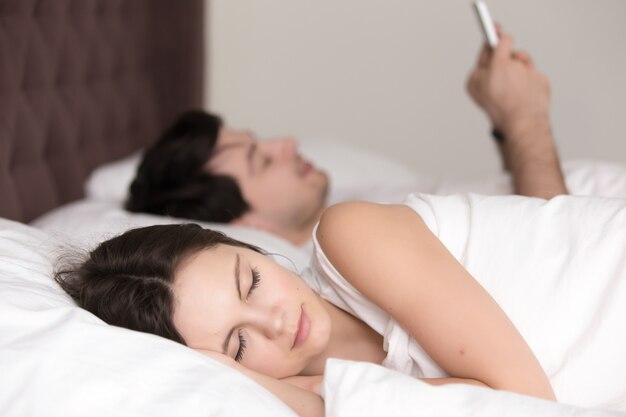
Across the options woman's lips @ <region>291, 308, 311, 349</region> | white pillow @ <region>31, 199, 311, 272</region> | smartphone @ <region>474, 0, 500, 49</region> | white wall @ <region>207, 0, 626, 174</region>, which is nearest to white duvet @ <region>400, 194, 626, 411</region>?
woman's lips @ <region>291, 308, 311, 349</region>

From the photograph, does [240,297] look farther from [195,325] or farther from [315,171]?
[315,171]

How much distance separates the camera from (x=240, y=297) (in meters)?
1.17

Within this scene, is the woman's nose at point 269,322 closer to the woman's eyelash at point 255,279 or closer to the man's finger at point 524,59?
the woman's eyelash at point 255,279

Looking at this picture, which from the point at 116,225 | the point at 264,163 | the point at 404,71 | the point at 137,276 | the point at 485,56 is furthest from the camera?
the point at 404,71

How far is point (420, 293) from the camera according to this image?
113cm

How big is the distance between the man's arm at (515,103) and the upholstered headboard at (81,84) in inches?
41.0

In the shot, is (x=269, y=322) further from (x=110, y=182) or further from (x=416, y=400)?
(x=110, y=182)

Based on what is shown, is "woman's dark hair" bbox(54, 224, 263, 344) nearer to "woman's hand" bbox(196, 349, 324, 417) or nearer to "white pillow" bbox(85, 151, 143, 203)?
"woman's hand" bbox(196, 349, 324, 417)

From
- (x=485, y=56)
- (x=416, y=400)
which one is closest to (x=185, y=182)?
(x=485, y=56)

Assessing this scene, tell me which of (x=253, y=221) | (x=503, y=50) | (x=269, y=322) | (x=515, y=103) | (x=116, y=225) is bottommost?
(x=253, y=221)

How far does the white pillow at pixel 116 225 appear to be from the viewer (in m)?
1.74

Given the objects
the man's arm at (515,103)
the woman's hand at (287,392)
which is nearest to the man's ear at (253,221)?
the man's arm at (515,103)

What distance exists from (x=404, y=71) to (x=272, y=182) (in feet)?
3.83

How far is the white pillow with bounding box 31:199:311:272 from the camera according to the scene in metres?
1.74
